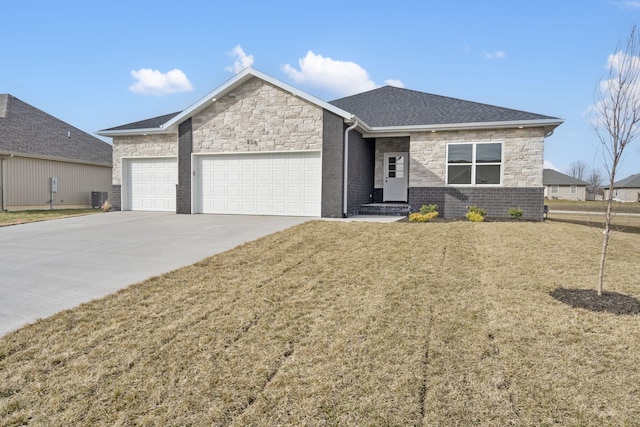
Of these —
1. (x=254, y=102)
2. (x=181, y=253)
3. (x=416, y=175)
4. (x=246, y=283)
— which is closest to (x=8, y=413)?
(x=246, y=283)

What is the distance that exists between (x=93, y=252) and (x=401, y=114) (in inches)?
451

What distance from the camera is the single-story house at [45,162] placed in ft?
56.7

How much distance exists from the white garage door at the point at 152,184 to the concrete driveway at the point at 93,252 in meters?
2.58

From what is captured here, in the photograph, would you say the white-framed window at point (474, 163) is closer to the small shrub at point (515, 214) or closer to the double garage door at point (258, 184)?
Result: the small shrub at point (515, 214)

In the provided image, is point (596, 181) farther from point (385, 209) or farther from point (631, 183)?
point (631, 183)

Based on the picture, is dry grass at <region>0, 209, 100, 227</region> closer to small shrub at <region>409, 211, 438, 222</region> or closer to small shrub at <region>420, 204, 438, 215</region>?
small shrub at <region>409, 211, 438, 222</region>

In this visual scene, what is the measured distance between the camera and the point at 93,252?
7184 millimetres

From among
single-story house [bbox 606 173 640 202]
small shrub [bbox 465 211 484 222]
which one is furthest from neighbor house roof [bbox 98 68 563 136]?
single-story house [bbox 606 173 640 202]

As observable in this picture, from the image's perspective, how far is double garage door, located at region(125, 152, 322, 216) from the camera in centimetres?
1244

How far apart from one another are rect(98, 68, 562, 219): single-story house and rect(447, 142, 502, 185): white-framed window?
3 cm

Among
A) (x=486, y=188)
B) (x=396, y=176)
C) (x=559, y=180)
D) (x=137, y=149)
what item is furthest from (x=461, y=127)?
(x=559, y=180)

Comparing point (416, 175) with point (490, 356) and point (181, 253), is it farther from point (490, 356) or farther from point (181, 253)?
point (490, 356)

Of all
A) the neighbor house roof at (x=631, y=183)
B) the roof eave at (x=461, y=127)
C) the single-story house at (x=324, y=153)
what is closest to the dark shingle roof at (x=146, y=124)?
the single-story house at (x=324, y=153)

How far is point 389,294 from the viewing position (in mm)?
4766
